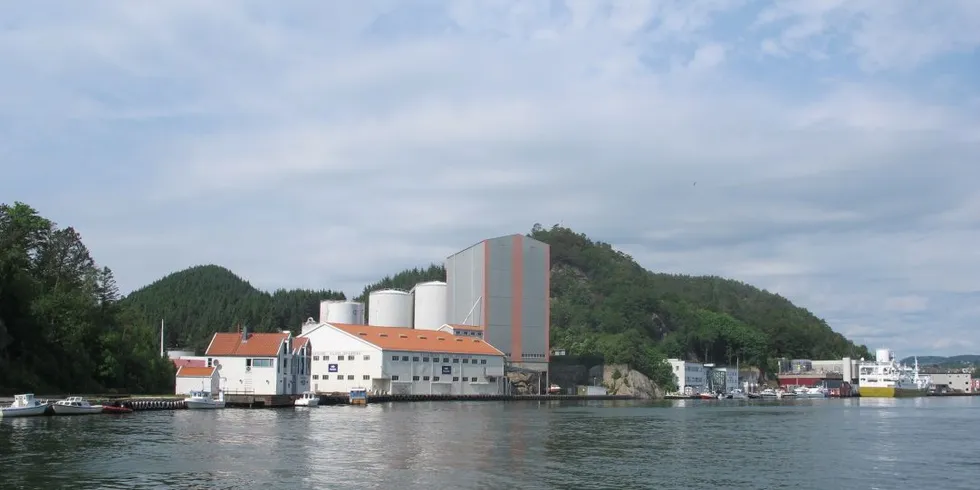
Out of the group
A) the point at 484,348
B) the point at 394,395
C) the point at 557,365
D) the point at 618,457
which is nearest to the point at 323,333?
the point at 394,395

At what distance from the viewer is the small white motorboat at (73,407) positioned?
207ft

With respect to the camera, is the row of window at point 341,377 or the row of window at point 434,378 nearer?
the row of window at point 341,377

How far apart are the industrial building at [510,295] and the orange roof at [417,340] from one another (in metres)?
5.14

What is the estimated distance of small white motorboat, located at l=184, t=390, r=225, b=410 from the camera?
76.0 meters

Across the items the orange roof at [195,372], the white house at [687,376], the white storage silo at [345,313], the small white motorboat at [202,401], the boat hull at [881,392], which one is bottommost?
the boat hull at [881,392]

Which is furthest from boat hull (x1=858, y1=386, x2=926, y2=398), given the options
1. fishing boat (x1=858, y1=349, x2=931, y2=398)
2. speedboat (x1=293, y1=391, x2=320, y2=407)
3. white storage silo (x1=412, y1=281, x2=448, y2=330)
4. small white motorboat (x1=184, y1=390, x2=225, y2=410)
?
small white motorboat (x1=184, y1=390, x2=225, y2=410)

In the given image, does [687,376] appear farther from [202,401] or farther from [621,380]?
[202,401]

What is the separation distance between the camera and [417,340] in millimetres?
116000

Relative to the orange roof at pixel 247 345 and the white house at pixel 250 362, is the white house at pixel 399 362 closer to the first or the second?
the white house at pixel 250 362

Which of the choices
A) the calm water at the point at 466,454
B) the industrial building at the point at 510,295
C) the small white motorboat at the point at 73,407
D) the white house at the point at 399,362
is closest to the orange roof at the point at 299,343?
the white house at the point at 399,362

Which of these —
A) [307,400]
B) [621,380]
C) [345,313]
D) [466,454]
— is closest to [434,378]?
[345,313]

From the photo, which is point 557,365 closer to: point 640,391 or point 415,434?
point 640,391

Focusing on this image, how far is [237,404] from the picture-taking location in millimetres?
82625

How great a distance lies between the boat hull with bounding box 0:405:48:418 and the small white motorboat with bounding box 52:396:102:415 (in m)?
1.19
